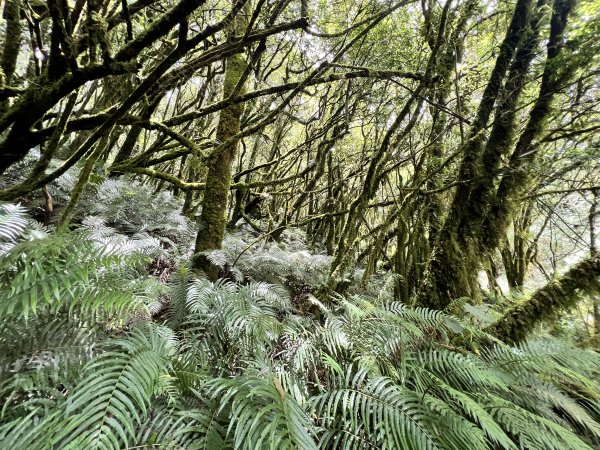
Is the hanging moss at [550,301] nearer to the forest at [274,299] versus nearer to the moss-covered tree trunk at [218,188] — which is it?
the forest at [274,299]

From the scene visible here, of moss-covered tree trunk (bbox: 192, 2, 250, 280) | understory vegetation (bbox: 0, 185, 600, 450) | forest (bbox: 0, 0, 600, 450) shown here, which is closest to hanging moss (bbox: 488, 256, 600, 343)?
forest (bbox: 0, 0, 600, 450)

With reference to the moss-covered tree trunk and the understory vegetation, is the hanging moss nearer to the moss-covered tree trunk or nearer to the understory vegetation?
the understory vegetation

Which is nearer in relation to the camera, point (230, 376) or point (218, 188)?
point (230, 376)

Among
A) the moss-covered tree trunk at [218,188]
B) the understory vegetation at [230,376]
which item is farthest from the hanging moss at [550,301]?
the moss-covered tree trunk at [218,188]

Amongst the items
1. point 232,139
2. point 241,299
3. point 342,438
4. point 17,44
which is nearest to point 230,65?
point 232,139

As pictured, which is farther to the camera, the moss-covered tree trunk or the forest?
the moss-covered tree trunk

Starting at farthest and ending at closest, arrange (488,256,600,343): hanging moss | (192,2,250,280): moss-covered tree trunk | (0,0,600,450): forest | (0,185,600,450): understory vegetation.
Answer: (192,2,250,280): moss-covered tree trunk, (488,256,600,343): hanging moss, (0,0,600,450): forest, (0,185,600,450): understory vegetation

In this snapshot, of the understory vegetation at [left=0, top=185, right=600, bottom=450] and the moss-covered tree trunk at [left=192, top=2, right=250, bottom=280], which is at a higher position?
the moss-covered tree trunk at [left=192, top=2, right=250, bottom=280]

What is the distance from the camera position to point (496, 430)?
147 cm

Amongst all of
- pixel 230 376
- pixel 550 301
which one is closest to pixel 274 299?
pixel 230 376

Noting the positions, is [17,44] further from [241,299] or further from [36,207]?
[241,299]

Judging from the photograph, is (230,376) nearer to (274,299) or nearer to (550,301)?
(274,299)

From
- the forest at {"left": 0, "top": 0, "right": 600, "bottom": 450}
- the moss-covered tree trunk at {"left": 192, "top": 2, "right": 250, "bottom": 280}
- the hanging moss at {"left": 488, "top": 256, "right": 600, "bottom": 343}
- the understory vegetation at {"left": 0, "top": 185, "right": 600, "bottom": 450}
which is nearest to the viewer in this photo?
the understory vegetation at {"left": 0, "top": 185, "right": 600, "bottom": 450}

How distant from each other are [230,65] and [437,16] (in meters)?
2.55
